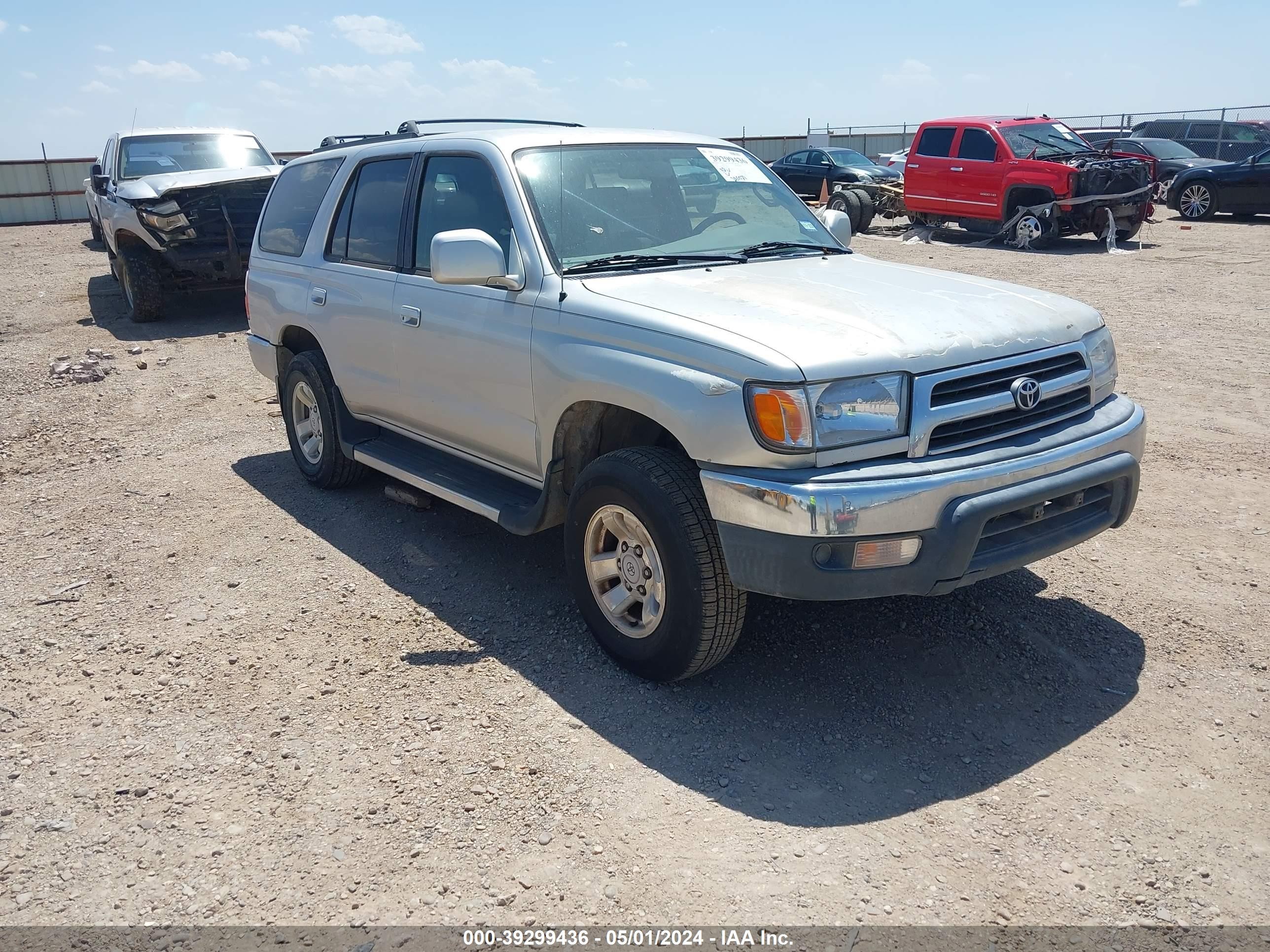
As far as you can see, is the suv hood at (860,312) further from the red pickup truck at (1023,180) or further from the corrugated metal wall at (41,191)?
the corrugated metal wall at (41,191)

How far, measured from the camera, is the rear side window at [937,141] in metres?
17.5

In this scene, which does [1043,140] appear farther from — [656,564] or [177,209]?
[656,564]

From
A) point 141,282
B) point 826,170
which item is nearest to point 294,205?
point 141,282

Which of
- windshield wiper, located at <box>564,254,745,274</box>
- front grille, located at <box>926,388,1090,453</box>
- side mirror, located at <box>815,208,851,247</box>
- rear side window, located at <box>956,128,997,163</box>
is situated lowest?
front grille, located at <box>926,388,1090,453</box>

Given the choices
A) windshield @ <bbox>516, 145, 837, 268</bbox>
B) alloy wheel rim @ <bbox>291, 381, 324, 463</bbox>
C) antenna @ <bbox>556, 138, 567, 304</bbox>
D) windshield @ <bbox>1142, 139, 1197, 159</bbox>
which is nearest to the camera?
antenna @ <bbox>556, 138, 567, 304</bbox>

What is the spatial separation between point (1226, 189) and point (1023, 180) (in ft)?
17.9

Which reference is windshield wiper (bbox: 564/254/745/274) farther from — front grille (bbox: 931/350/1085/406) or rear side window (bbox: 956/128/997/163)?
rear side window (bbox: 956/128/997/163)

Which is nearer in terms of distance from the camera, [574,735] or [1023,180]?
[574,735]

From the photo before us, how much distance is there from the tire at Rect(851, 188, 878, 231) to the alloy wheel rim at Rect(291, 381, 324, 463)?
1501 cm

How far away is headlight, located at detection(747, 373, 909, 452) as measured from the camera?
3.13 m

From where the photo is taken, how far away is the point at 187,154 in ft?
41.0

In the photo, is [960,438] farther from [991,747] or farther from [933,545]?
[991,747]

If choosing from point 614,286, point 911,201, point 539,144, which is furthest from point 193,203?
point 911,201

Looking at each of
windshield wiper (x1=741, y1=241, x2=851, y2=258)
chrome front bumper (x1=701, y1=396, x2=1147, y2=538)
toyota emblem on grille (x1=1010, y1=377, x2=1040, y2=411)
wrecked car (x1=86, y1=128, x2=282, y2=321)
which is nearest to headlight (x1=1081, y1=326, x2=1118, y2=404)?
toyota emblem on grille (x1=1010, y1=377, x2=1040, y2=411)
